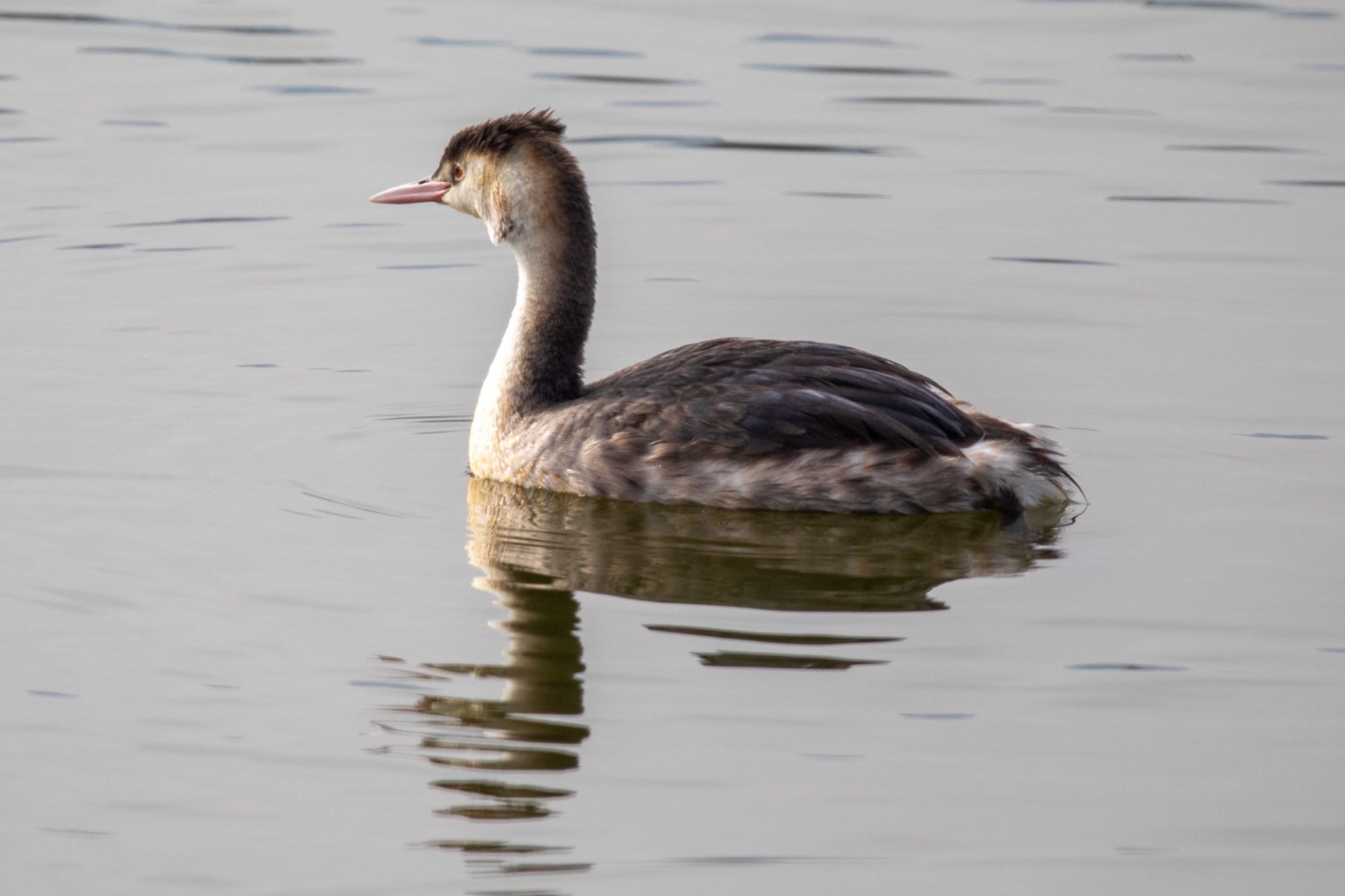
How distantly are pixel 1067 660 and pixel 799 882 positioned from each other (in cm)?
168

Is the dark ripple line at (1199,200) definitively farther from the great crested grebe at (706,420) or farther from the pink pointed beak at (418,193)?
the pink pointed beak at (418,193)

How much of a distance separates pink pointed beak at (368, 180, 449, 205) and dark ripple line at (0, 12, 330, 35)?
30.3ft

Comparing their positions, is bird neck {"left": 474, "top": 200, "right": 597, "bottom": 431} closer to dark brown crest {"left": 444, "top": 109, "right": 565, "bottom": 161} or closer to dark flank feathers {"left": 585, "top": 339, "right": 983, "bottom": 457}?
dark brown crest {"left": 444, "top": 109, "right": 565, "bottom": 161}

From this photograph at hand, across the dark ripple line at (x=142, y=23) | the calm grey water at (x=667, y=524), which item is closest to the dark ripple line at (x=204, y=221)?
the calm grey water at (x=667, y=524)

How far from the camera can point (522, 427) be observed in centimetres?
851

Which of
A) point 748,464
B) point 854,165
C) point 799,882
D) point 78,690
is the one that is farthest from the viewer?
point 854,165

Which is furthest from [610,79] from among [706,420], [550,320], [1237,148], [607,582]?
[607,582]

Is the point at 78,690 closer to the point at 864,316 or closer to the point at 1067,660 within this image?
the point at 1067,660

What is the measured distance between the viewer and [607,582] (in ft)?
23.8

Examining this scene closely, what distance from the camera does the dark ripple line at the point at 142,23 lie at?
1775cm

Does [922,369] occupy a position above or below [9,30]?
below

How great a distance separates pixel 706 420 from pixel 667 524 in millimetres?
445

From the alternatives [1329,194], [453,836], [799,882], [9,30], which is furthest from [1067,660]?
[9,30]

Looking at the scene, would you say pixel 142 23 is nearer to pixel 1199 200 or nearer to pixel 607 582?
pixel 1199 200
